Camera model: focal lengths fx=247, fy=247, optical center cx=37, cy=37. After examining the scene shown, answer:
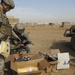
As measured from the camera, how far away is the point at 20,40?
731 cm

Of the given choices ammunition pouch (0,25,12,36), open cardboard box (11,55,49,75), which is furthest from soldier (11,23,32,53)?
ammunition pouch (0,25,12,36)

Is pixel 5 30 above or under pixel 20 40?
above

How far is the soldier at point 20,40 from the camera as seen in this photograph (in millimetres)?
7188

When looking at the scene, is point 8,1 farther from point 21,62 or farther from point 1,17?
point 21,62

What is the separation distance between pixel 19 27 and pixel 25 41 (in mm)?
553

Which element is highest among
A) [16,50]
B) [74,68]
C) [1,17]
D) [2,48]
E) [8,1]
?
[8,1]

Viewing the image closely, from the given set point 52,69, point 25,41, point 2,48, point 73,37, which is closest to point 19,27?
point 25,41

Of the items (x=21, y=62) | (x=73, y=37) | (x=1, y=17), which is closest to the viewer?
(x=1, y=17)

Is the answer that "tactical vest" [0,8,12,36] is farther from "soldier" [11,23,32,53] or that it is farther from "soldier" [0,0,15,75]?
"soldier" [11,23,32,53]

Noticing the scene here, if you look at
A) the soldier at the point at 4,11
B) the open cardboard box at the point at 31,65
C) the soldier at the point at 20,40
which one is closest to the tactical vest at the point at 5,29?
the soldier at the point at 4,11

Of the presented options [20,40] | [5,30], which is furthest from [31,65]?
[20,40]

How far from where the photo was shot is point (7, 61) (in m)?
5.68

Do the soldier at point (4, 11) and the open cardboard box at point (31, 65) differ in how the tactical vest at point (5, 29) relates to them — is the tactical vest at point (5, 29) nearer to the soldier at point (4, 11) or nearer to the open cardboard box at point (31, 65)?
the soldier at point (4, 11)

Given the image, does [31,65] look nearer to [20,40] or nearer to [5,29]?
[5,29]
